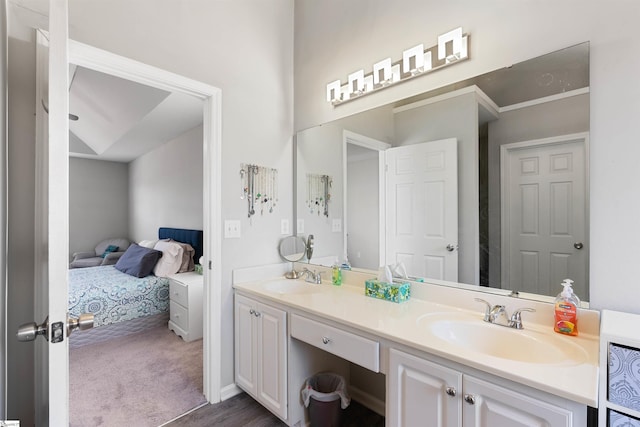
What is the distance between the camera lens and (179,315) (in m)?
3.00

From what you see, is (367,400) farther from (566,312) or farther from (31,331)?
(31,331)

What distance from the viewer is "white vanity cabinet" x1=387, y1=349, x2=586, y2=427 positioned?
0.82 meters

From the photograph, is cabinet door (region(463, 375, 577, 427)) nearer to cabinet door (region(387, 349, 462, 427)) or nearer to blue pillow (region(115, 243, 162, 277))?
cabinet door (region(387, 349, 462, 427))

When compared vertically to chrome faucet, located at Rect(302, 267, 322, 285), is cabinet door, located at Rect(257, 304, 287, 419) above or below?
below

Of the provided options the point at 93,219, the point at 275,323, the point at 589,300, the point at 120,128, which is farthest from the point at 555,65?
the point at 93,219

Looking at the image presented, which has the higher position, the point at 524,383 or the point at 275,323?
the point at 524,383

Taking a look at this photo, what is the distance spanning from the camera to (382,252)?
1.88m

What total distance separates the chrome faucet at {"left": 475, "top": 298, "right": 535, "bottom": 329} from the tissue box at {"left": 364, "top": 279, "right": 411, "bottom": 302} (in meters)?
0.39

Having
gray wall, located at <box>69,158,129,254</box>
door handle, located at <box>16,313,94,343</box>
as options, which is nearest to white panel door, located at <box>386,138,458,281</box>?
door handle, located at <box>16,313,94,343</box>

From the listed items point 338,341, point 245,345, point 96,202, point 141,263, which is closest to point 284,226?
point 245,345

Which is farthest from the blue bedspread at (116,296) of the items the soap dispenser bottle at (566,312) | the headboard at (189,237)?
the soap dispenser bottle at (566,312)

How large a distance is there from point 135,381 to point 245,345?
1.01m

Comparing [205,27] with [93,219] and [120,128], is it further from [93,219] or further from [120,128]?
[93,219]

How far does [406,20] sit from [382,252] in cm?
133
